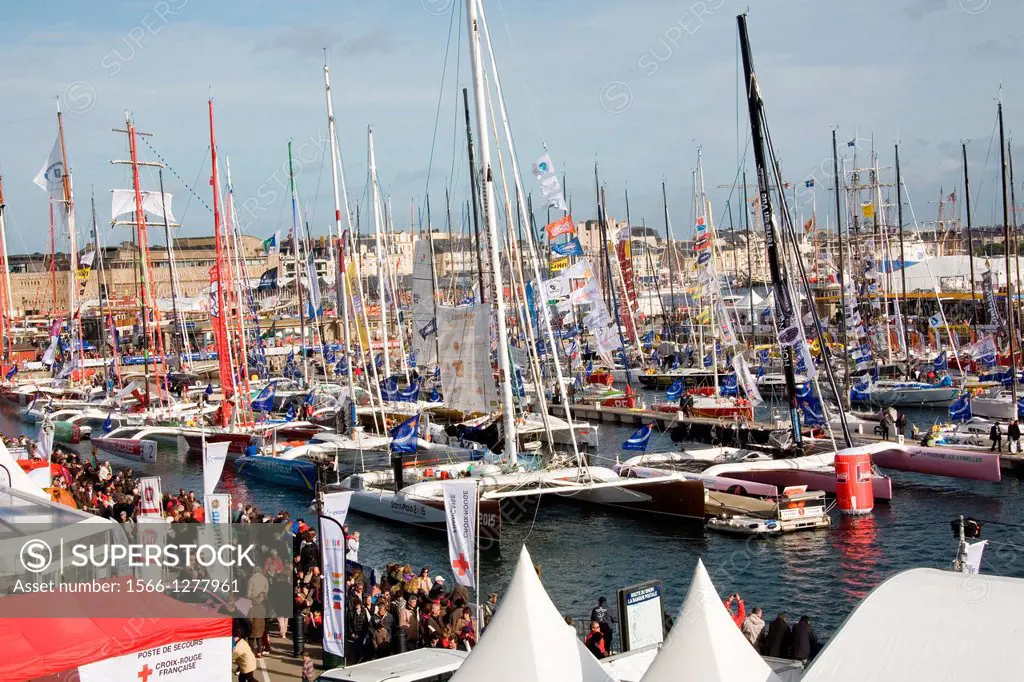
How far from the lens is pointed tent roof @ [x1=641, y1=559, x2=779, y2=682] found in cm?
1134

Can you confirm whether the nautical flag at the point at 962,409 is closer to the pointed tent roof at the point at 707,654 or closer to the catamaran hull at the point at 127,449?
the pointed tent roof at the point at 707,654

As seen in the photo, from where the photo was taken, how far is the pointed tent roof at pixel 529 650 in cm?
1174

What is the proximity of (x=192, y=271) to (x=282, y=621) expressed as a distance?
133 meters

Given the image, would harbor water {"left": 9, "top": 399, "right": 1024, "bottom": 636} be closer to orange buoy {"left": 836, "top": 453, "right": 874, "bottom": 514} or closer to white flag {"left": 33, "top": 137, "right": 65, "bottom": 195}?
orange buoy {"left": 836, "top": 453, "right": 874, "bottom": 514}

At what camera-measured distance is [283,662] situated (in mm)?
17078

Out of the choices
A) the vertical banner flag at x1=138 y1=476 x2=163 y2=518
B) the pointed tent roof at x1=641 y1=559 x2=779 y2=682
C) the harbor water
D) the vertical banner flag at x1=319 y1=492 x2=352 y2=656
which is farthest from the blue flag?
the pointed tent roof at x1=641 y1=559 x2=779 y2=682

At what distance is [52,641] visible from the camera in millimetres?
11703

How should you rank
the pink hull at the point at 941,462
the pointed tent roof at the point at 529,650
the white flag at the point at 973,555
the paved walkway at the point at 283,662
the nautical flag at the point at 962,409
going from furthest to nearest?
the nautical flag at the point at 962,409 < the pink hull at the point at 941,462 < the paved walkway at the point at 283,662 < the white flag at the point at 973,555 < the pointed tent roof at the point at 529,650

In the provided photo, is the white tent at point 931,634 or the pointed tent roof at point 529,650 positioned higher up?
the white tent at point 931,634

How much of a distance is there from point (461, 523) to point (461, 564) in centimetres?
70

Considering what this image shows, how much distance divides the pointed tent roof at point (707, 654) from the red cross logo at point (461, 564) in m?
7.02

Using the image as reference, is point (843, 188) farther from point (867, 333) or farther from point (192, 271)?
point (192, 271)

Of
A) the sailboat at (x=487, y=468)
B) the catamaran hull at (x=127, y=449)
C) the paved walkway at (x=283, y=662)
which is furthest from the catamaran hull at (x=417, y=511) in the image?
the catamaran hull at (x=127, y=449)

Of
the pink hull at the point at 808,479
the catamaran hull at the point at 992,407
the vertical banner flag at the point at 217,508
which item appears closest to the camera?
the vertical banner flag at the point at 217,508
